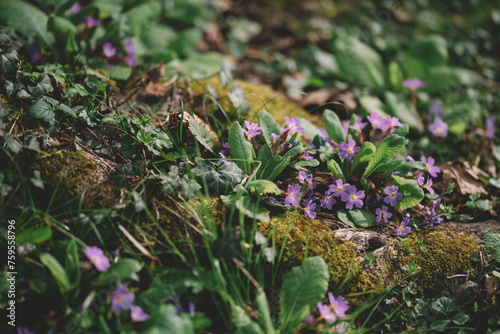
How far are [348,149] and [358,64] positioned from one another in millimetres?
1771

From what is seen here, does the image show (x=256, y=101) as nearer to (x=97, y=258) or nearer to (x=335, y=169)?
(x=335, y=169)

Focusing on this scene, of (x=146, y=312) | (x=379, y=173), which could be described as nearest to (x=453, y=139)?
(x=379, y=173)

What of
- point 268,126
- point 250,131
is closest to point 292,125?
point 268,126

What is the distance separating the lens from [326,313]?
5.88 ft

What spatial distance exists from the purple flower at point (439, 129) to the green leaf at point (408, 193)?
1.32m

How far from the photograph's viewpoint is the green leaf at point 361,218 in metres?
2.24

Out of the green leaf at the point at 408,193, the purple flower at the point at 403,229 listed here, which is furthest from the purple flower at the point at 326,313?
the green leaf at the point at 408,193

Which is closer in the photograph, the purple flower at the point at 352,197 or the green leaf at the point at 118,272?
the green leaf at the point at 118,272

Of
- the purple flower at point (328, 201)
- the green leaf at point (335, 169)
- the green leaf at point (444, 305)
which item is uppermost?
the green leaf at point (335, 169)

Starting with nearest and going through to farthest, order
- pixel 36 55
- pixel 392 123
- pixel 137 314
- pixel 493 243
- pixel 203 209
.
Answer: pixel 137 314, pixel 203 209, pixel 493 243, pixel 392 123, pixel 36 55

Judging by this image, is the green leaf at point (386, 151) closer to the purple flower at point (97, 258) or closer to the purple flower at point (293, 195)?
the purple flower at point (293, 195)

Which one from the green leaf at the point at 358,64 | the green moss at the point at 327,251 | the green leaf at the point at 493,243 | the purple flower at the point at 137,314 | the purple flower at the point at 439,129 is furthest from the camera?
the green leaf at the point at 358,64

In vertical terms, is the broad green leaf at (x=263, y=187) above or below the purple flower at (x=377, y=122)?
below

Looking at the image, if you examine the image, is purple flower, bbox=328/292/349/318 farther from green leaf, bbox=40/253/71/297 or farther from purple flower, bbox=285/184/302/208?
green leaf, bbox=40/253/71/297
